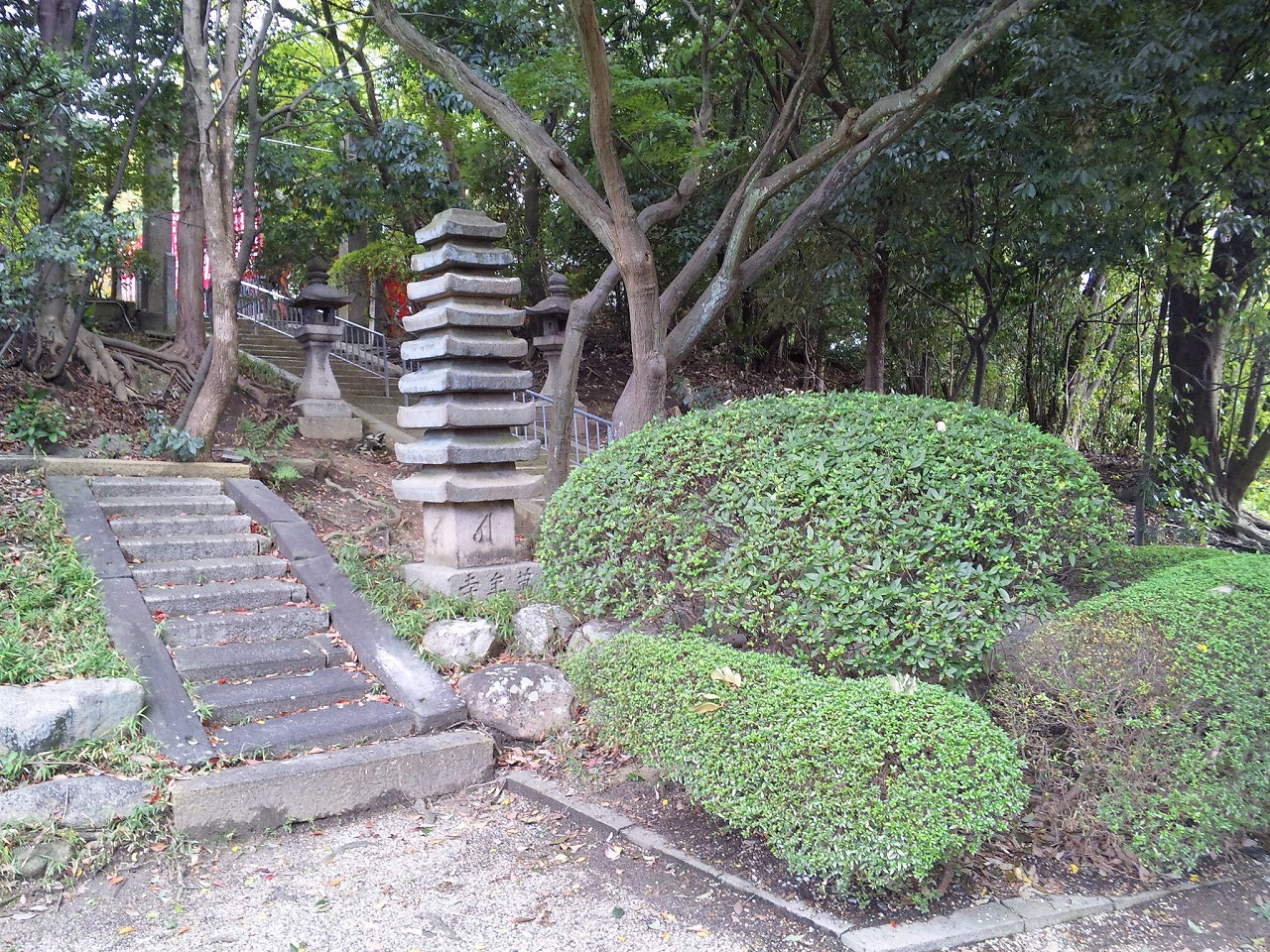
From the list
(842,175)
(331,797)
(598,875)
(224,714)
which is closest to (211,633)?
(224,714)

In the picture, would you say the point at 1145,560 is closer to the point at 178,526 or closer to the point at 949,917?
the point at 949,917

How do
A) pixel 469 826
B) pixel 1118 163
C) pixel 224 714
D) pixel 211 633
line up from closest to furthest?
pixel 469 826 < pixel 224 714 < pixel 211 633 < pixel 1118 163

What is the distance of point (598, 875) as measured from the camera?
3461mm

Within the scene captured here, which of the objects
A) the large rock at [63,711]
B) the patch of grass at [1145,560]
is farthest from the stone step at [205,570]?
the patch of grass at [1145,560]

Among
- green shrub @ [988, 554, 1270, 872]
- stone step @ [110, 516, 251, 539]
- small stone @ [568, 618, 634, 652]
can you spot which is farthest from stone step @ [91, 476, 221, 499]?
green shrub @ [988, 554, 1270, 872]

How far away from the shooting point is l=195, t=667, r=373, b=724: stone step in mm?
4406

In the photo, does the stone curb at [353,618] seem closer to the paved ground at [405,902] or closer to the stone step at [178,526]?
the stone step at [178,526]

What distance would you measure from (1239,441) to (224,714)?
426 inches

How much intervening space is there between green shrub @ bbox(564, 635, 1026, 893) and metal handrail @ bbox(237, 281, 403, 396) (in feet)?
33.4

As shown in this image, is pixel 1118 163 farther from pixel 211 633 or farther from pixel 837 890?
pixel 211 633

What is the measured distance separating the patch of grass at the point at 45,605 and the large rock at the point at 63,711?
0.78 ft

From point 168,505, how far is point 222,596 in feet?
4.51

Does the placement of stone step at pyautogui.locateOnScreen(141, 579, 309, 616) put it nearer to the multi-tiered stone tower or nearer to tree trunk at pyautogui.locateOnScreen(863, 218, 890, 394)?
the multi-tiered stone tower

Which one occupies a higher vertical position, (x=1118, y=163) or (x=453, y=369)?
(x=1118, y=163)
